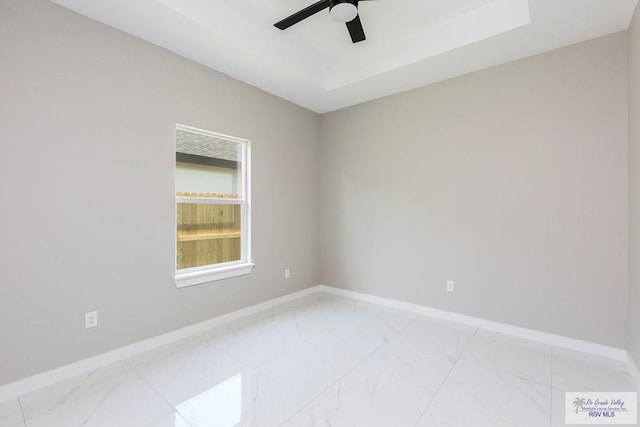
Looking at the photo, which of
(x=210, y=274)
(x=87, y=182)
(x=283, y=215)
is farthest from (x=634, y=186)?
(x=87, y=182)

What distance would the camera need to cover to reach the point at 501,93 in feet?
8.73

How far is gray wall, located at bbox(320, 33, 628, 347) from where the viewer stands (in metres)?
2.23

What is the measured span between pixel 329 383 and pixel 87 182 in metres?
2.22

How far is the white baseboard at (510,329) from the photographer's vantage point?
7.27ft

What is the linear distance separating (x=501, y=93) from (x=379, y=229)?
1832 millimetres

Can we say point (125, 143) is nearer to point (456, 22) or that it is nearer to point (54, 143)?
point (54, 143)

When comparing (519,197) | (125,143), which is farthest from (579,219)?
(125,143)

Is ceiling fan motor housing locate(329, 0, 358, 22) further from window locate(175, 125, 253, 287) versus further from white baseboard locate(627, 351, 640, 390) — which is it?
white baseboard locate(627, 351, 640, 390)

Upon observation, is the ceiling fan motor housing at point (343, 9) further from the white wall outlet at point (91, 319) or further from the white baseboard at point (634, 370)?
the white baseboard at point (634, 370)

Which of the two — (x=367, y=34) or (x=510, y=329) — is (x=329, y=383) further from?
(x=367, y=34)

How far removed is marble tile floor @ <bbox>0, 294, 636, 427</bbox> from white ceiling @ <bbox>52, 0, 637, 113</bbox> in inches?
99.0

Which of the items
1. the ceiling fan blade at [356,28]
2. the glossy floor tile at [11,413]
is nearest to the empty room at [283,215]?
the glossy floor tile at [11,413]

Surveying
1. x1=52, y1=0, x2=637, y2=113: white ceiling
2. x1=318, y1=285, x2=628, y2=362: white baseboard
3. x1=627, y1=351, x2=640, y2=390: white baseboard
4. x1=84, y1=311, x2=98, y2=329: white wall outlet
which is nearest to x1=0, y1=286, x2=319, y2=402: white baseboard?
x1=84, y1=311, x2=98, y2=329: white wall outlet

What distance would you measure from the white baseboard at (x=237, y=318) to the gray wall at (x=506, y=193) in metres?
0.08
